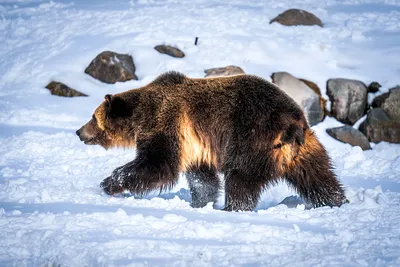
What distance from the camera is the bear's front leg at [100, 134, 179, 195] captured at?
211 inches

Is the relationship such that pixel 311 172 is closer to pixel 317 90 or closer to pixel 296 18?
pixel 317 90

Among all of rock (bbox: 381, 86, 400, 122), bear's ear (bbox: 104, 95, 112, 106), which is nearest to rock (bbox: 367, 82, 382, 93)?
rock (bbox: 381, 86, 400, 122)

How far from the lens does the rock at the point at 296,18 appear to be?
42.6ft

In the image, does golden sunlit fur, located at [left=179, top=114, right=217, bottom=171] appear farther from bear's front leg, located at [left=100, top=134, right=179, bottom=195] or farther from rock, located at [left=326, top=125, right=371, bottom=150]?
rock, located at [left=326, top=125, right=371, bottom=150]

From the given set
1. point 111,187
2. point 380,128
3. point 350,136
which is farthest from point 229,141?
point 380,128

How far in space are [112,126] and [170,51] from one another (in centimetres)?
553

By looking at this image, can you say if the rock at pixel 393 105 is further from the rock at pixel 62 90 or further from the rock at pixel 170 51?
the rock at pixel 62 90

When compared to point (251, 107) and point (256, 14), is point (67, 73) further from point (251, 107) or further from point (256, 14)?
point (251, 107)

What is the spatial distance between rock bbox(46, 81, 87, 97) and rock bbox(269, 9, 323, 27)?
5417 millimetres

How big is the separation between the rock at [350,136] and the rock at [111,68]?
14.0 ft

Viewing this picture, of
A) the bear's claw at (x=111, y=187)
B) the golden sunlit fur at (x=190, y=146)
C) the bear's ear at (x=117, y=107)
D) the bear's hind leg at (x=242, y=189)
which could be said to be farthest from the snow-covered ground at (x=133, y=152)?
the bear's ear at (x=117, y=107)

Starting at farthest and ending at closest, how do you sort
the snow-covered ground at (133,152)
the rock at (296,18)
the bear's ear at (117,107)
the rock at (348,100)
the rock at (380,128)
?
1. the rock at (296,18)
2. the rock at (348,100)
3. the rock at (380,128)
4. the bear's ear at (117,107)
5. the snow-covered ground at (133,152)

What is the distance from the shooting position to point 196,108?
5.46 meters

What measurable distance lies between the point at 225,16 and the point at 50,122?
6.00m
